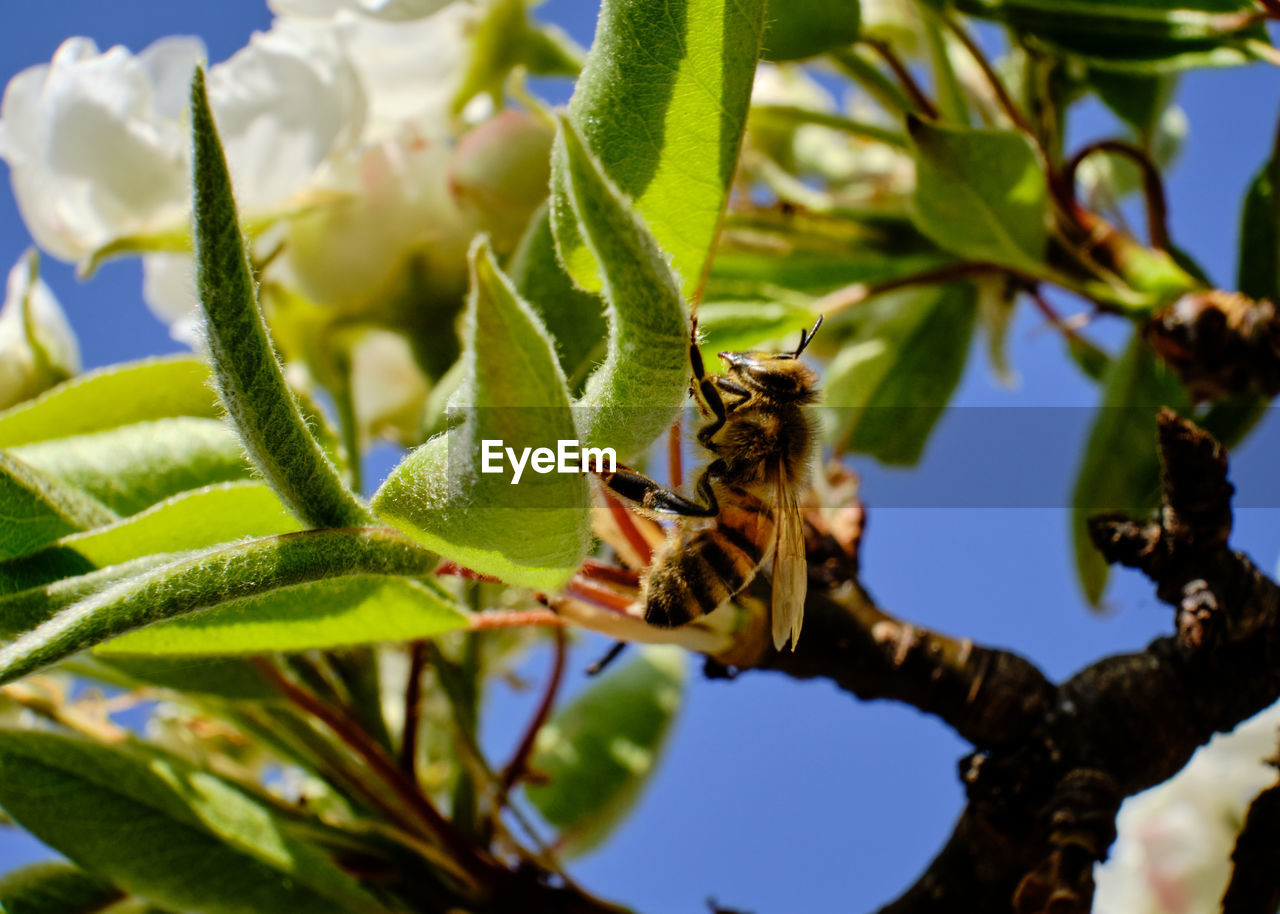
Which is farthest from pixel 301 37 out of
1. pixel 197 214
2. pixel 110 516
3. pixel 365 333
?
pixel 197 214

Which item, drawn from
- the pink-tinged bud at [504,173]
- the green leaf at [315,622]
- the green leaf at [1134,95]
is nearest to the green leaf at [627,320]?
the green leaf at [315,622]

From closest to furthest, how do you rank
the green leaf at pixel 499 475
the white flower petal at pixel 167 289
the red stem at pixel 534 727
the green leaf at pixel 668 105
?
1. the green leaf at pixel 499 475
2. the green leaf at pixel 668 105
3. the red stem at pixel 534 727
4. the white flower petal at pixel 167 289

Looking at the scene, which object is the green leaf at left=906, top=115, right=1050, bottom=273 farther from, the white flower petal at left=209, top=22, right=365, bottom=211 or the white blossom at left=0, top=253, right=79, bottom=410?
the white blossom at left=0, top=253, right=79, bottom=410

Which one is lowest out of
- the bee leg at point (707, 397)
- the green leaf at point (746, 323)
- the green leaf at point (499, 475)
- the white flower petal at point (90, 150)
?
the green leaf at point (499, 475)

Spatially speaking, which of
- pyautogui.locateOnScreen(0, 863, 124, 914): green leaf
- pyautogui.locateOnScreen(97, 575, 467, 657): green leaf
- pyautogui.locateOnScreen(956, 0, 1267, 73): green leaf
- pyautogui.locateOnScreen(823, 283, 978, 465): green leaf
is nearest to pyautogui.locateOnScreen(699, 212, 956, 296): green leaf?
pyautogui.locateOnScreen(823, 283, 978, 465): green leaf

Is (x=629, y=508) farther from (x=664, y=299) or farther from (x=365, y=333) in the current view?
(x=365, y=333)

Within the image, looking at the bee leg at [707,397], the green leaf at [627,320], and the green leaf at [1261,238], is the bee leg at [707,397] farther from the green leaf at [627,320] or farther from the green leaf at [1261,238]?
the green leaf at [1261,238]

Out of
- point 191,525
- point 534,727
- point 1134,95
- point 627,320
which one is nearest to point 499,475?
point 627,320
